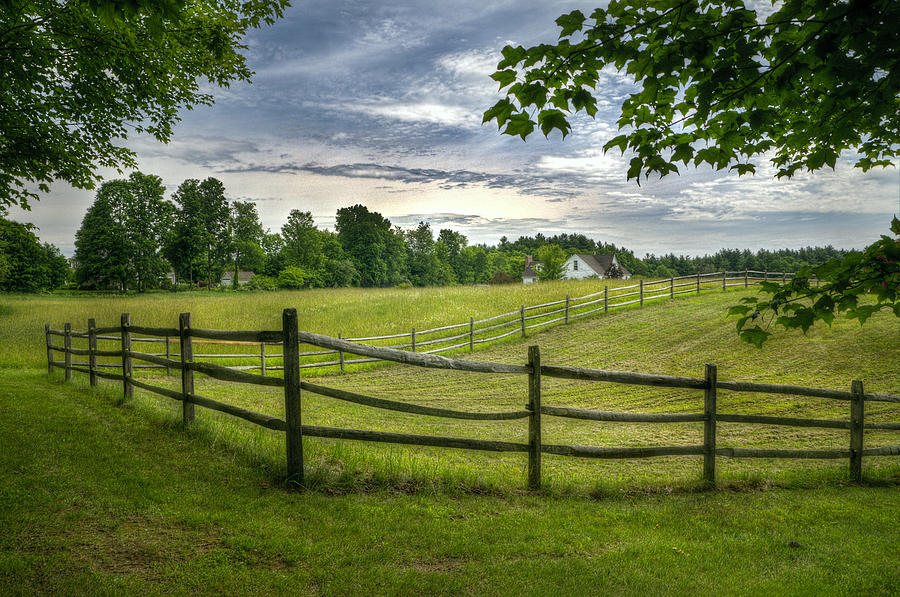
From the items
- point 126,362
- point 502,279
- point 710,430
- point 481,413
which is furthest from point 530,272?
point 481,413

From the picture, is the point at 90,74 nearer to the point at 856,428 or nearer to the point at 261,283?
the point at 856,428

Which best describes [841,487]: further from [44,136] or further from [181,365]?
[44,136]

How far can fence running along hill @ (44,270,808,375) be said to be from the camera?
16922 mm

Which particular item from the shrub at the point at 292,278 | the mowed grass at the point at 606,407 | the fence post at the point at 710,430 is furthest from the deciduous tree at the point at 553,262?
the fence post at the point at 710,430

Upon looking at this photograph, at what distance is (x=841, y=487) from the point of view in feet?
20.0

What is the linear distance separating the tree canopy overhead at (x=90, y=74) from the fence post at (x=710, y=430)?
10.2 metres

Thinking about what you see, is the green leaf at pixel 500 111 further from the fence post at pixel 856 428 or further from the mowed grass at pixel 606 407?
the fence post at pixel 856 428

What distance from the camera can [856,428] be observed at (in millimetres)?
6340

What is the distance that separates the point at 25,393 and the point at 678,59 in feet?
36.9

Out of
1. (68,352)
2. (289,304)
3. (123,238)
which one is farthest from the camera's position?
(123,238)

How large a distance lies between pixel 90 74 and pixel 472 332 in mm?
15041

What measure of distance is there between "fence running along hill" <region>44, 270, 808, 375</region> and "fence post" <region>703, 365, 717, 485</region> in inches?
388

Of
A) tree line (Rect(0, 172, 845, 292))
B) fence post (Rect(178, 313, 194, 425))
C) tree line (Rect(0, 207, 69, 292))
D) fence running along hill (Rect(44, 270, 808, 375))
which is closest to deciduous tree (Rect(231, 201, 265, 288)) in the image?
tree line (Rect(0, 172, 845, 292))

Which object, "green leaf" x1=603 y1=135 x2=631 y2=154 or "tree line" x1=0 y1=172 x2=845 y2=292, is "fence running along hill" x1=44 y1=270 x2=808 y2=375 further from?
"green leaf" x1=603 y1=135 x2=631 y2=154
